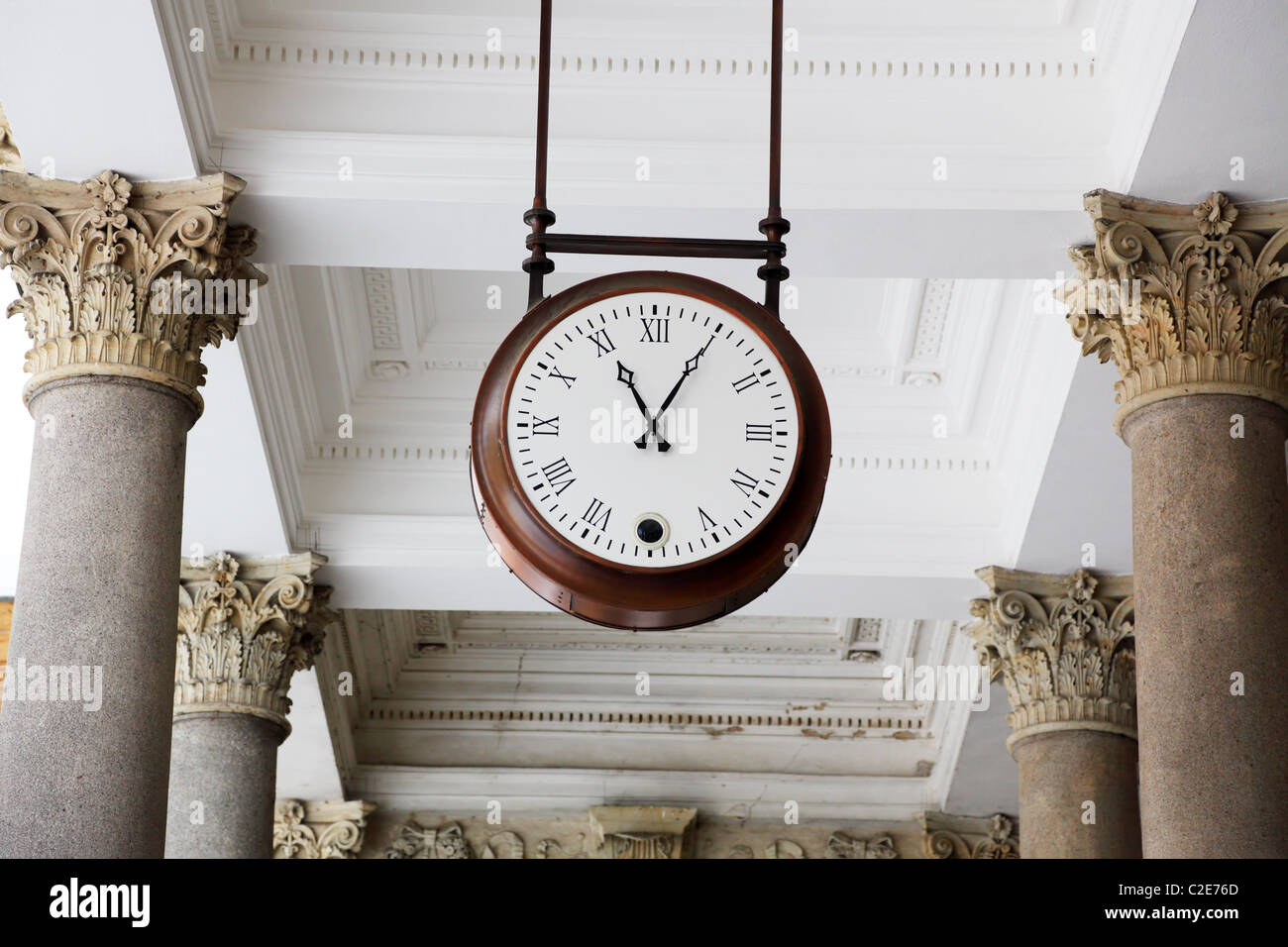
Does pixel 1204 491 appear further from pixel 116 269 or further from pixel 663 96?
pixel 116 269

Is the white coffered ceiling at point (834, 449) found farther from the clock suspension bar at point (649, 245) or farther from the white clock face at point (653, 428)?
the white clock face at point (653, 428)

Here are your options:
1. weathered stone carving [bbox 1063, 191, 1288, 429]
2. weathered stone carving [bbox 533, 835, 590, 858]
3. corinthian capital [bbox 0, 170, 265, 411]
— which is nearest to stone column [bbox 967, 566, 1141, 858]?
weathered stone carving [bbox 1063, 191, 1288, 429]

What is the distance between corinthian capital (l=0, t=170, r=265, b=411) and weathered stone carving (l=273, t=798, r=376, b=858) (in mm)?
7320

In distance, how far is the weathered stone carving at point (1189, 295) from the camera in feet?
22.2

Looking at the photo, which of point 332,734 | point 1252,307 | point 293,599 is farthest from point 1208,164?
point 332,734

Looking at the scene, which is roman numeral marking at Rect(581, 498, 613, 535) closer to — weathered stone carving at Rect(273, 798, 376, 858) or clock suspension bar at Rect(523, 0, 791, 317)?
clock suspension bar at Rect(523, 0, 791, 317)

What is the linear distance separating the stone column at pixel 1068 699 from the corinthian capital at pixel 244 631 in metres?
3.98

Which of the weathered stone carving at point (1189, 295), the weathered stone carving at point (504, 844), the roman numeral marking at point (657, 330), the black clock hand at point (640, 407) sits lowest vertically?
the black clock hand at point (640, 407)

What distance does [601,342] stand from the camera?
395cm

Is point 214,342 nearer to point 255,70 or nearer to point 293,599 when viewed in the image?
point 255,70

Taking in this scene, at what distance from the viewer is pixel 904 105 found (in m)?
7.50

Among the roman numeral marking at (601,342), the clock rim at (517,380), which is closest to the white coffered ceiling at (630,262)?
the clock rim at (517,380)

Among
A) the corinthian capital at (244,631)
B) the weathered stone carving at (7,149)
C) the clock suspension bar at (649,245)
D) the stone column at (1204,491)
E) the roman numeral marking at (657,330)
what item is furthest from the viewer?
the corinthian capital at (244,631)

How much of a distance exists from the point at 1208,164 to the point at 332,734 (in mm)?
8255
